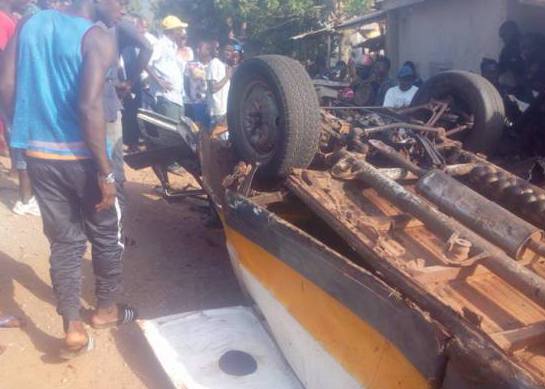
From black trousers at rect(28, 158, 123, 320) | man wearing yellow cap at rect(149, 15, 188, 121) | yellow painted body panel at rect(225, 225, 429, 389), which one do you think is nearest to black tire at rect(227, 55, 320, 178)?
yellow painted body panel at rect(225, 225, 429, 389)

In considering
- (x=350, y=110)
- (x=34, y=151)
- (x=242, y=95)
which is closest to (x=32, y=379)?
(x=34, y=151)

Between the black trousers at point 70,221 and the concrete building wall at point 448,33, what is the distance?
8.57 metres

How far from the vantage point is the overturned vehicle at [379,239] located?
6.21 feet

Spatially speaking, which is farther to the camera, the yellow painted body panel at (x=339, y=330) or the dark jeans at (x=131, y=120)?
the dark jeans at (x=131, y=120)

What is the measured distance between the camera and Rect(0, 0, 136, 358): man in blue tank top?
2678 millimetres

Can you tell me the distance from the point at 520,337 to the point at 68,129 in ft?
7.91

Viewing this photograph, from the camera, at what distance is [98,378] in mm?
2988

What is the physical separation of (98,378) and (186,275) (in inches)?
52.4

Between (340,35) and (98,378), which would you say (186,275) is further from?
(340,35)

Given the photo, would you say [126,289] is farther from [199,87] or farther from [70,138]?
[199,87]

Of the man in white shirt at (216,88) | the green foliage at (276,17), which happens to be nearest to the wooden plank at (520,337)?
the man in white shirt at (216,88)

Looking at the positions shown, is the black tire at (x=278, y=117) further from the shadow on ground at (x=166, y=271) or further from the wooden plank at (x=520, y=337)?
the wooden plank at (x=520, y=337)

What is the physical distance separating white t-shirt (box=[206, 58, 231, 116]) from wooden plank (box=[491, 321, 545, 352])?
599 centimetres

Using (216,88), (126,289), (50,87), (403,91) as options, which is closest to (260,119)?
(50,87)
